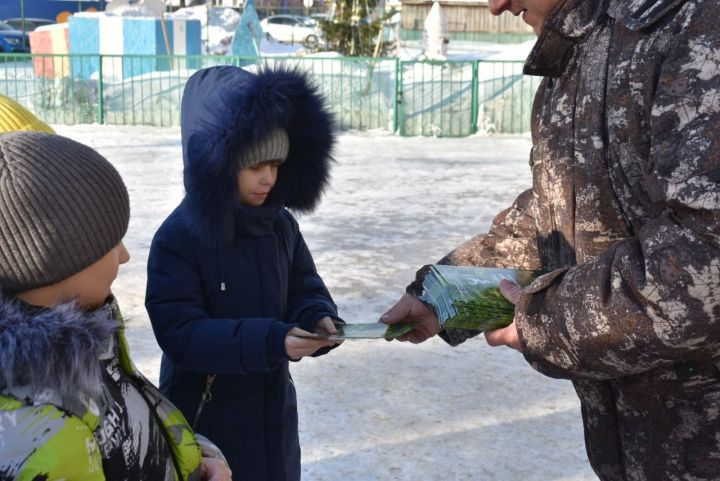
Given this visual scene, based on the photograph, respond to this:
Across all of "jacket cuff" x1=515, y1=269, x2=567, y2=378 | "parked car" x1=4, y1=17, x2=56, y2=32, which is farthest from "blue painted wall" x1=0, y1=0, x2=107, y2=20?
"jacket cuff" x1=515, y1=269, x2=567, y2=378

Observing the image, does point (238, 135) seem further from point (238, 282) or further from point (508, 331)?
point (508, 331)

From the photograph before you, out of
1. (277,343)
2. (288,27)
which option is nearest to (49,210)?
(277,343)

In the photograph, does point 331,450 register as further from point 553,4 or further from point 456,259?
point 553,4

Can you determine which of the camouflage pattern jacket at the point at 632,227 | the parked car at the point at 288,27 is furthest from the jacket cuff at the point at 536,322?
the parked car at the point at 288,27

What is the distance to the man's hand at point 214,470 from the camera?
6.33ft

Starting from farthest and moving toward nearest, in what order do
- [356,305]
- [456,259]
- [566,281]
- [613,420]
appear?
[356,305] → [456,259] → [613,420] → [566,281]

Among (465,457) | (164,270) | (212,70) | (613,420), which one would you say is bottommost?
(465,457)

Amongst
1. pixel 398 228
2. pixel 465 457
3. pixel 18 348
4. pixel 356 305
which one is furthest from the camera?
pixel 398 228

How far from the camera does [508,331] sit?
1.94 metres

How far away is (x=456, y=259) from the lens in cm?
255

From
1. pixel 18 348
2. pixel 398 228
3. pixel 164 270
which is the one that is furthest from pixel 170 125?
pixel 18 348

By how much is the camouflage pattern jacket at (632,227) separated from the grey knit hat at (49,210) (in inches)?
32.2

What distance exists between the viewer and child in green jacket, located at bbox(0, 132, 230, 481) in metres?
1.46

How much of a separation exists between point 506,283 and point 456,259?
A: 1.73 feet
